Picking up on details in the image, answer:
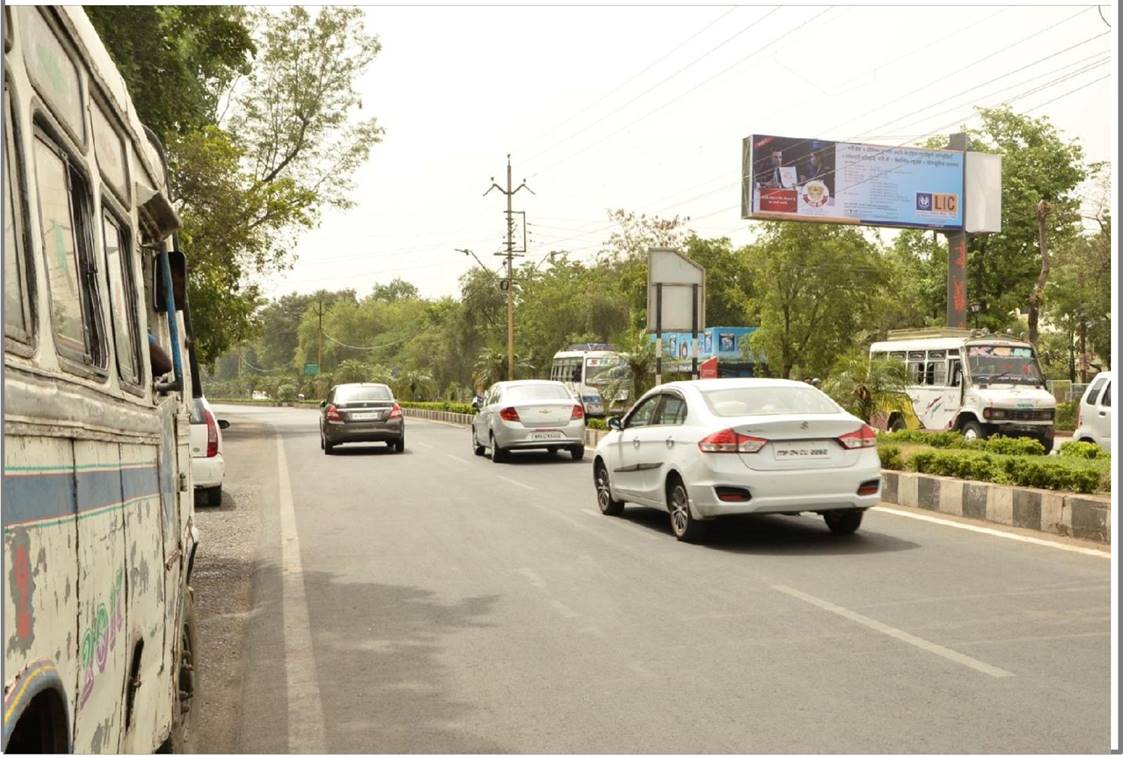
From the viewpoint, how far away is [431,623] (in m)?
6.74

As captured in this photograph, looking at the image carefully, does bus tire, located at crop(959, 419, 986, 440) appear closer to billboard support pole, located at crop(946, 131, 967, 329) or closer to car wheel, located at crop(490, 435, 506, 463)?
car wheel, located at crop(490, 435, 506, 463)

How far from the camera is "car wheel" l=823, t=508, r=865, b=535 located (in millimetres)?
10242

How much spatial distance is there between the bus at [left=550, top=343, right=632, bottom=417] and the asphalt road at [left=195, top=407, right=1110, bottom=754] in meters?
A: 19.4

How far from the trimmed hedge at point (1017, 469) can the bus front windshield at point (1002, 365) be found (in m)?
9.76

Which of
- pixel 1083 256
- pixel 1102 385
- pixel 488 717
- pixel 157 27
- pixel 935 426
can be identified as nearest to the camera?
pixel 488 717

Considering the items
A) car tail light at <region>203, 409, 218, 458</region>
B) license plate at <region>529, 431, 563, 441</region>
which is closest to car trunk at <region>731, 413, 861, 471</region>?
car tail light at <region>203, 409, 218, 458</region>

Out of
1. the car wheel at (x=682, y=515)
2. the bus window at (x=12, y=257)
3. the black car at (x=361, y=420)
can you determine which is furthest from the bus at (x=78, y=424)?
the black car at (x=361, y=420)

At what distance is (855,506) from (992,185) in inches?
1130

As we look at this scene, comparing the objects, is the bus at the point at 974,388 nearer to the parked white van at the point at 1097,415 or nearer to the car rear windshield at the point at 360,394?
the parked white van at the point at 1097,415

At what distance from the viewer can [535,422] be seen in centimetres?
2003

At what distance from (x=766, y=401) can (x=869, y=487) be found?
120cm

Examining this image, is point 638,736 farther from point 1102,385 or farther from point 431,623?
point 1102,385

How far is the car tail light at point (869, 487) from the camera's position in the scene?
975cm

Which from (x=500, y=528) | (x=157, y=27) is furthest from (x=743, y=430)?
(x=157, y=27)
